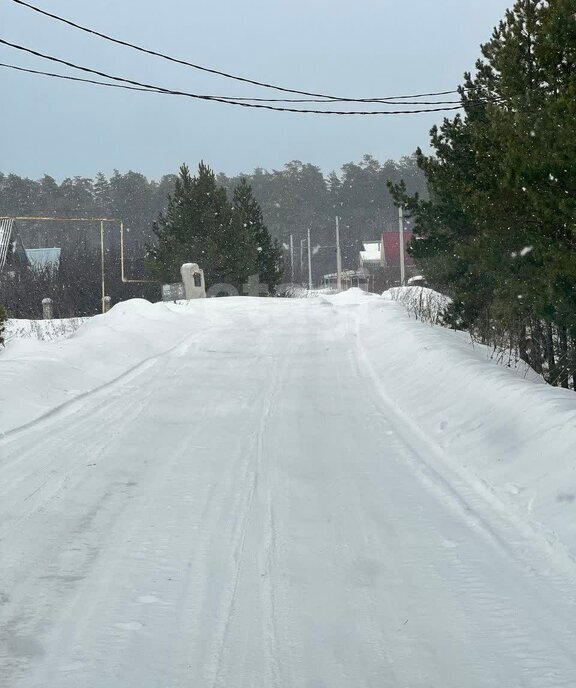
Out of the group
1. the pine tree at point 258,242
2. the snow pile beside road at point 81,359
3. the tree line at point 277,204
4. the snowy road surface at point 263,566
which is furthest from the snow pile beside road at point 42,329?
the tree line at point 277,204

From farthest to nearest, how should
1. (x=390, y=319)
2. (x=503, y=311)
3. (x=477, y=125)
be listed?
(x=390, y=319) < (x=477, y=125) < (x=503, y=311)

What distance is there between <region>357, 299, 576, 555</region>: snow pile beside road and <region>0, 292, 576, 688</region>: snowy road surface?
0.63 feet

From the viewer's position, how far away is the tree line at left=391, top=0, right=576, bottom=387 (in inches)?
444

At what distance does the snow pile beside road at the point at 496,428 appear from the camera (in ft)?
17.7

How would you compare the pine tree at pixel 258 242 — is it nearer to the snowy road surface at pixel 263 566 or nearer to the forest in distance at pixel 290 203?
the snowy road surface at pixel 263 566

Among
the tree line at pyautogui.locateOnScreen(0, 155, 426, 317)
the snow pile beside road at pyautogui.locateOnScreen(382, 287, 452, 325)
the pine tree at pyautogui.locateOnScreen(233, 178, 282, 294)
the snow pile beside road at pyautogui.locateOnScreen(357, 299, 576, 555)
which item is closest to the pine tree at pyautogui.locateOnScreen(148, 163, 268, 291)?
the pine tree at pyautogui.locateOnScreen(233, 178, 282, 294)

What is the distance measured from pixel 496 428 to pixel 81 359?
7.77m

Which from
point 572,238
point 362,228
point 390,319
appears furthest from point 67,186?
point 572,238

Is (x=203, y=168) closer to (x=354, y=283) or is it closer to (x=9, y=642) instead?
(x=9, y=642)

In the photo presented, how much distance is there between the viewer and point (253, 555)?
4.47 metres

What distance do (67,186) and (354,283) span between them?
4329 centimetres

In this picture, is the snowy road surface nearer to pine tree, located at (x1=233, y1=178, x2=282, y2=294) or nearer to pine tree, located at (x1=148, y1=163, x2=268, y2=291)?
pine tree, located at (x1=148, y1=163, x2=268, y2=291)

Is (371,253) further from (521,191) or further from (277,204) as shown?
(521,191)

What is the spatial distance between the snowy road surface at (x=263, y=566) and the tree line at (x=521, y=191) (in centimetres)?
467
